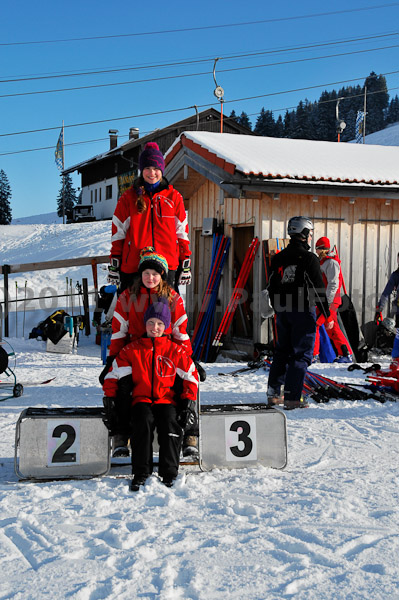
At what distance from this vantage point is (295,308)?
549 centimetres

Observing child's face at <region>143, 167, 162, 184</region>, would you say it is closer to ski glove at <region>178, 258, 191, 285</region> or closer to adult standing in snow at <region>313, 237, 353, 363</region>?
ski glove at <region>178, 258, 191, 285</region>

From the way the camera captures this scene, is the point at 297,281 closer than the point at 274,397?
Yes

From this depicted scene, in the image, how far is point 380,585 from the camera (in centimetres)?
218

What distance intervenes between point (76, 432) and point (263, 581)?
1.63m

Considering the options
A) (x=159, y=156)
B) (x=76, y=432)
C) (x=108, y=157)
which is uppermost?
(x=108, y=157)

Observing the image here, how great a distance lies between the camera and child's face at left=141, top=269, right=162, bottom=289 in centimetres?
399

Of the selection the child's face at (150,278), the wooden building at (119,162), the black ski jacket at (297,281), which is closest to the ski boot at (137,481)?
the child's face at (150,278)

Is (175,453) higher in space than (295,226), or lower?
lower

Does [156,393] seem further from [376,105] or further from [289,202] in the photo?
[376,105]

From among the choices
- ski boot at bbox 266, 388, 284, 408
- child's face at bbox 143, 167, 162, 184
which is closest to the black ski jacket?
ski boot at bbox 266, 388, 284, 408

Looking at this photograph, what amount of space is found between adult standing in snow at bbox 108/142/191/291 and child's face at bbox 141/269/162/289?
0.59 m

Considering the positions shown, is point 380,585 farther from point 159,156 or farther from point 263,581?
point 159,156

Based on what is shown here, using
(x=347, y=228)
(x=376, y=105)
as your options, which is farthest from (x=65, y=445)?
(x=376, y=105)

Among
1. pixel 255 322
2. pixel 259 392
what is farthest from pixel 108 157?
pixel 259 392
